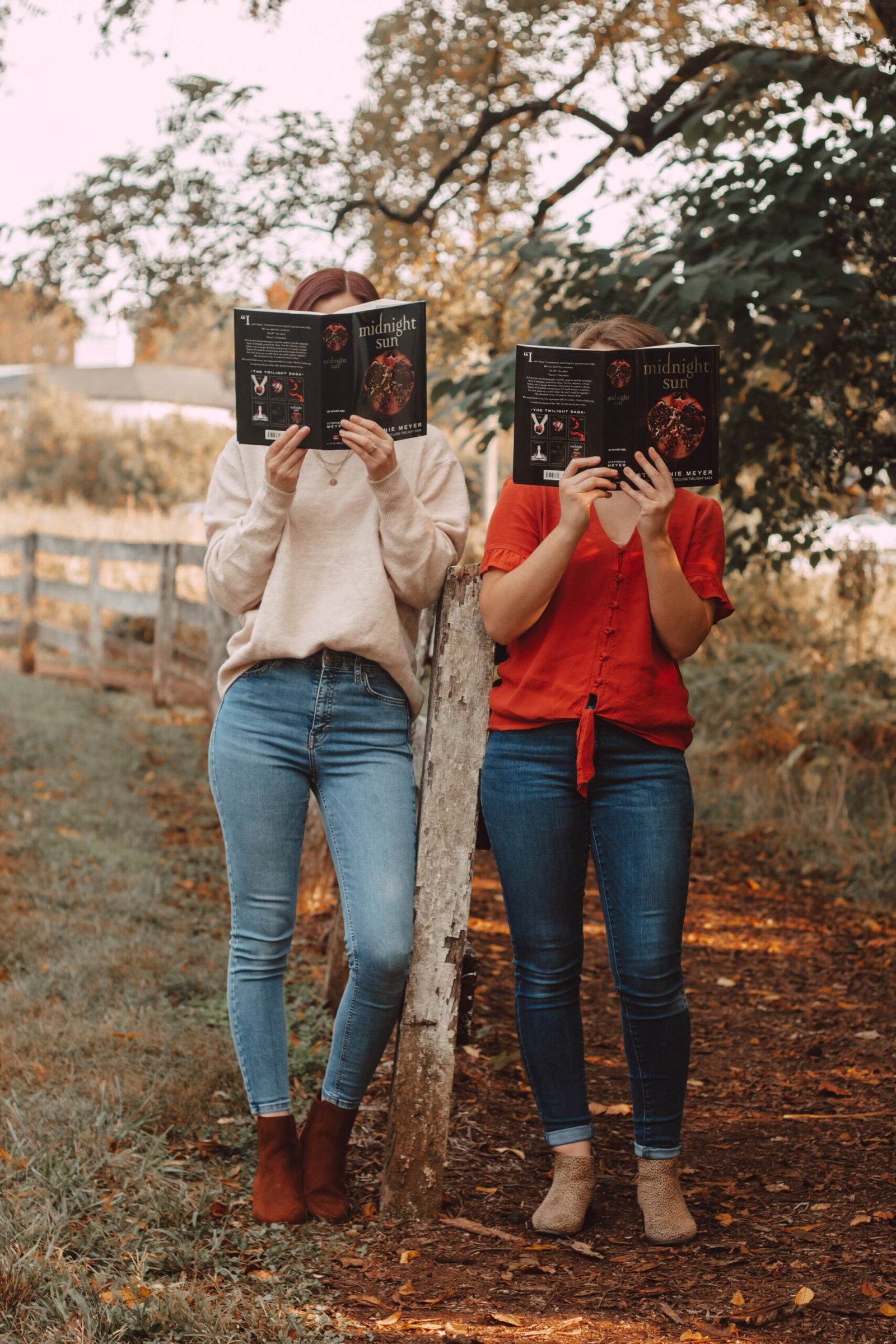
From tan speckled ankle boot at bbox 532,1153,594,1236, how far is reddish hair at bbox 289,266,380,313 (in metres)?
1.93

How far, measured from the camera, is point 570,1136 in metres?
2.71

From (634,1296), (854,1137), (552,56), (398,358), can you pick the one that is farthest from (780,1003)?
(552,56)

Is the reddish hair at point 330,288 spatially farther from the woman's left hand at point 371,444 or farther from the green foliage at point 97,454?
the green foliage at point 97,454

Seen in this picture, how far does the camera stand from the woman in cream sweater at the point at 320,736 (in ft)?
8.67

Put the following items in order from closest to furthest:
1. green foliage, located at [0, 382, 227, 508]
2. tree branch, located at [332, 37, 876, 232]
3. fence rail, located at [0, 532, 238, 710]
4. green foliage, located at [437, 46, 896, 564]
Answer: green foliage, located at [437, 46, 896, 564] → tree branch, located at [332, 37, 876, 232] → fence rail, located at [0, 532, 238, 710] → green foliage, located at [0, 382, 227, 508]

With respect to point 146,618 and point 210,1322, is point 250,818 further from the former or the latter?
point 146,618

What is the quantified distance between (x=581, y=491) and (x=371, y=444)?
43 cm

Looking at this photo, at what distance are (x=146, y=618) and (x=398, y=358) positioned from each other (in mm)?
10673

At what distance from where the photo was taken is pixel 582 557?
2607mm

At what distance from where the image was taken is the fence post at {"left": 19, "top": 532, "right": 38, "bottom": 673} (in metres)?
12.6

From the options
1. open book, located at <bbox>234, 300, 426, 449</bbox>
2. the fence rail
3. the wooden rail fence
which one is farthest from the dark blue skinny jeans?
the fence rail

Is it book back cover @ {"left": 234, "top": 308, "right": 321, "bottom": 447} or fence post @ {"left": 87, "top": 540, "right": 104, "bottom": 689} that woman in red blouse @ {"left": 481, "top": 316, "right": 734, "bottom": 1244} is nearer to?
book back cover @ {"left": 234, "top": 308, "right": 321, "bottom": 447}

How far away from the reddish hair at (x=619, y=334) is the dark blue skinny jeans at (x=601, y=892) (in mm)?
806

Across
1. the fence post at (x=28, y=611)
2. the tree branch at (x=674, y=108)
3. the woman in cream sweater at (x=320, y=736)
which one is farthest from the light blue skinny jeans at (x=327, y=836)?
the fence post at (x=28, y=611)
